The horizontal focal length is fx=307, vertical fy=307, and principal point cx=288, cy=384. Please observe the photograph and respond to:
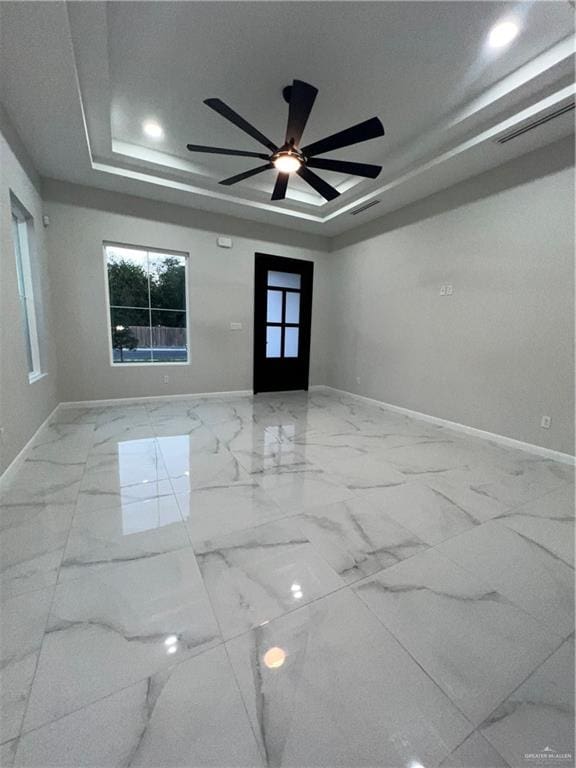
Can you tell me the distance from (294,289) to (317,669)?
17.5 feet

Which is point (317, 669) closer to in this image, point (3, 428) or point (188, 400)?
point (3, 428)

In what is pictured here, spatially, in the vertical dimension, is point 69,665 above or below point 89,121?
below

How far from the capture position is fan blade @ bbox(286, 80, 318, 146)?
1.94 metres

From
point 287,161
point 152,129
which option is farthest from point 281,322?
point 152,129

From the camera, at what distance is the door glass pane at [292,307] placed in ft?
18.5

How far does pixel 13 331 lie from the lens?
2547 mm

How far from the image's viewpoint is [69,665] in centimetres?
106

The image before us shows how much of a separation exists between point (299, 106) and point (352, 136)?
484 mm

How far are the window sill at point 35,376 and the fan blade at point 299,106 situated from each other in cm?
320

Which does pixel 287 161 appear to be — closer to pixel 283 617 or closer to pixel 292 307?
pixel 292 307

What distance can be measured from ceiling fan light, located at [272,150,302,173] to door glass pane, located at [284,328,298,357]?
3.06 m

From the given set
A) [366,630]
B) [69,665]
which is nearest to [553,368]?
[366,630]

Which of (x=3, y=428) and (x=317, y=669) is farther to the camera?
(x=3, y=428)

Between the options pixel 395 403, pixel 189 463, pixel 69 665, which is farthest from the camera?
pixel 395 403
